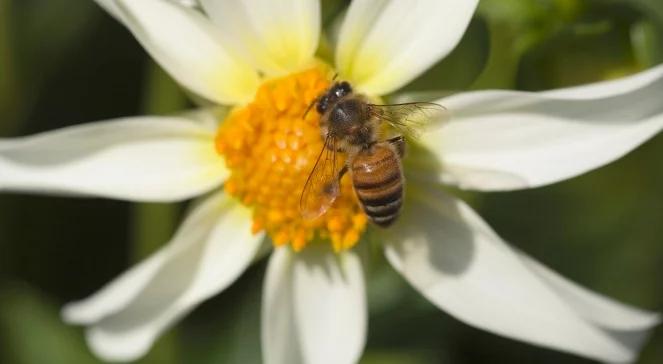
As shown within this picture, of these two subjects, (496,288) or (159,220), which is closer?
(496,288)

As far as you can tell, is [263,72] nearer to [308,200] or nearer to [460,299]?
[308,200]

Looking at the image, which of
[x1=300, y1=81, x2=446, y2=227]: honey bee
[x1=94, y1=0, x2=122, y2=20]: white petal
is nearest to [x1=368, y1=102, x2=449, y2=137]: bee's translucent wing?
[x1=300, y1=81, x2=446, y2=227]: honey bee

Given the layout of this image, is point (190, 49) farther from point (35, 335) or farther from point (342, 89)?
point (35, 335)

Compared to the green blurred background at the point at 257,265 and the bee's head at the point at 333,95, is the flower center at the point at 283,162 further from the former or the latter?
the green blurred background at the point at 257,265

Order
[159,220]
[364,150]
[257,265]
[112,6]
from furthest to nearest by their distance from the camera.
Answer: [257,265], [159,220], [364,150], [112,6]

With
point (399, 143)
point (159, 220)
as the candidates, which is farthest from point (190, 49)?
point (159, 220)
